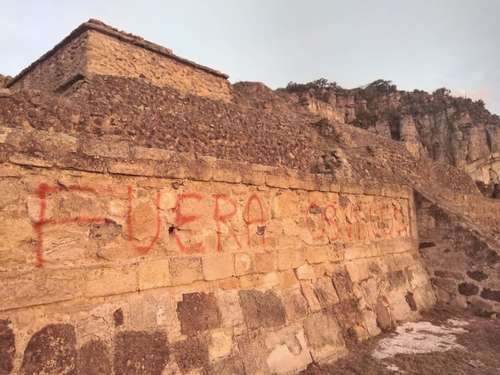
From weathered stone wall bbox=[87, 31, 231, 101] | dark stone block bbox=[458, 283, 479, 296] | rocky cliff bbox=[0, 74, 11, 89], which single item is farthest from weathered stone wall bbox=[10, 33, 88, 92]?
dark stone block bbox=[458, 283, 479, 296]

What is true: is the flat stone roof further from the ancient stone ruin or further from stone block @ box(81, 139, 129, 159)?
stone block @ box(81, 139, 129, 159)

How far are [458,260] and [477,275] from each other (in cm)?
33

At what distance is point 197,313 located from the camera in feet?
9.51

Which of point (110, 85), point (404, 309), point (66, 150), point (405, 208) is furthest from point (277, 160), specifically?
point (66, 150)

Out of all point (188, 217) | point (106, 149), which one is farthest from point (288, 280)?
point (106, 149)

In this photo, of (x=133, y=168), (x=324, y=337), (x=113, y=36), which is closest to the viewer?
(x=133, y=168)

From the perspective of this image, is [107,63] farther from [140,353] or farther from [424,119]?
[424,119]

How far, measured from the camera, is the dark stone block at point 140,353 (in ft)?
7.83

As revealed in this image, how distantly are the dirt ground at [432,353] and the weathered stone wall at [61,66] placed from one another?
10.2 m

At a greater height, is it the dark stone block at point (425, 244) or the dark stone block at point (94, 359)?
the dark stone block at point (425, 244)

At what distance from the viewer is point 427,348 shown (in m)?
4.04

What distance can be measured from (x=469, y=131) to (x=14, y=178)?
51.8m

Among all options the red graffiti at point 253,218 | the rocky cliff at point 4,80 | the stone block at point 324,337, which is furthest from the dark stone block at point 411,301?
the rocky cliff at point 4,80

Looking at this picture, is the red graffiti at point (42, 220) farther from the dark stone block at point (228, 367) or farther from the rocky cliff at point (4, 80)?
the rocky cliff at point (4, 80)
